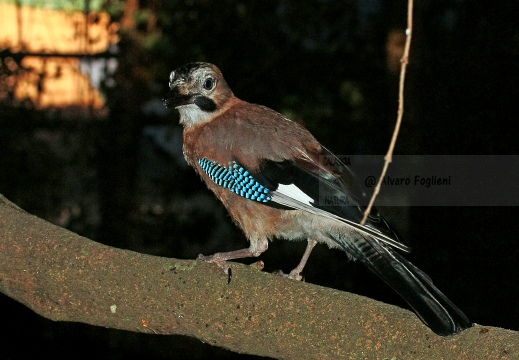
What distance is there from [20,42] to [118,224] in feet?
5.43

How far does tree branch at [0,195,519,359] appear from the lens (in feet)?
7.70

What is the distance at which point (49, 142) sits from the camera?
6.68 m

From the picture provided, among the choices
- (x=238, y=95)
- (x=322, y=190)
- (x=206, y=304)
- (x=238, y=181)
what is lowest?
(x=238, y=95)

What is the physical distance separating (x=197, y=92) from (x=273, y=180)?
2.41 feet

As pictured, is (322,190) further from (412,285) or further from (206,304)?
(206,304)

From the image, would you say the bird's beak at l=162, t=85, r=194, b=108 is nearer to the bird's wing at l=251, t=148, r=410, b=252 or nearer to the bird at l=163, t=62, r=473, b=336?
the bird at l=163, t=62, r=473, b=336

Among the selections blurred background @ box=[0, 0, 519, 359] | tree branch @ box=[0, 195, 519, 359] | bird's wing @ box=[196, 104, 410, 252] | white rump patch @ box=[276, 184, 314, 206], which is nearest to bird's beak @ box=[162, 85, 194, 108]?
bird's wing @ box=[196, 104, 410, 252]

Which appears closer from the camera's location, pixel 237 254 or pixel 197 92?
pixel 237 254

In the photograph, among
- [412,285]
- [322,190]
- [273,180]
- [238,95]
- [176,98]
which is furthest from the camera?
[238,95]

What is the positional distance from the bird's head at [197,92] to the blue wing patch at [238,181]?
1.13 ft

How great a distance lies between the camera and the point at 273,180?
3264 millimetres

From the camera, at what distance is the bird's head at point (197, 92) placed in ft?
12.0

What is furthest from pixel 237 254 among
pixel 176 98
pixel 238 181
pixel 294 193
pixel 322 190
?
pixel 176 98

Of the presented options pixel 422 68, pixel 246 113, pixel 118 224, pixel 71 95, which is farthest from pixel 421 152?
pixel 71 95
